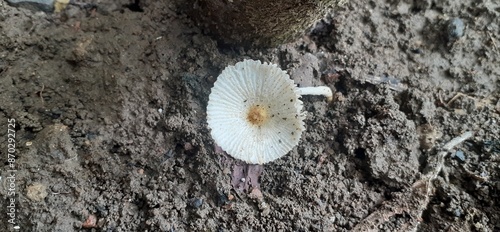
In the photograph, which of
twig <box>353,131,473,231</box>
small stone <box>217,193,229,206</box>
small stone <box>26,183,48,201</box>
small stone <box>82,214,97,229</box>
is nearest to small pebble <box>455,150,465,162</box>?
twig <box>353,131,473,231</box>

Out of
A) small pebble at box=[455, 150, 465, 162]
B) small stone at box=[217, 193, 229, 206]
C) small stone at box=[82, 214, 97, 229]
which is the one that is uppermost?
small pebble at box=[455, 150, 465, 162]

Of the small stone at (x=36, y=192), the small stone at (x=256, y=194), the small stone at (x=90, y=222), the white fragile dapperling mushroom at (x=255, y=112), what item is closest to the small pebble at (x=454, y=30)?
the white fragile dapperling mushroom at (x=255, y=112)

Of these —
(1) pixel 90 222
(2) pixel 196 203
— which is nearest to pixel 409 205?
(2) pixel 196 203

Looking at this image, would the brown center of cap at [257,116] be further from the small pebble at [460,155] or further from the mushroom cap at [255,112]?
the small pebble at [460,155]

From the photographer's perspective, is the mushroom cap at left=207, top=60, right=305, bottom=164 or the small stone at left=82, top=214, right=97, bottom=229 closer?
the small stone at left=82, top=214, right=97, bottom=229

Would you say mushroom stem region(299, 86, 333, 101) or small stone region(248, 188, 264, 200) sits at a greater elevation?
mushroom stem region(299, 86, 333, 101)

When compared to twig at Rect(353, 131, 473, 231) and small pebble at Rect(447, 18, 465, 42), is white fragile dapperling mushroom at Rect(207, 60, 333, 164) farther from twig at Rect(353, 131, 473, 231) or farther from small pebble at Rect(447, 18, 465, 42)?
small pebble at Rect(447, 18, 465, 42)

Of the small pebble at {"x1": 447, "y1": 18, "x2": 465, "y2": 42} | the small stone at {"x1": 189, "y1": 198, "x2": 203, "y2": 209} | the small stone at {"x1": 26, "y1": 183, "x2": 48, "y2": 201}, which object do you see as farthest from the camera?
the small pebble at {"x1": 447, "y1": 18, "x2": 465, "y2": 42}
